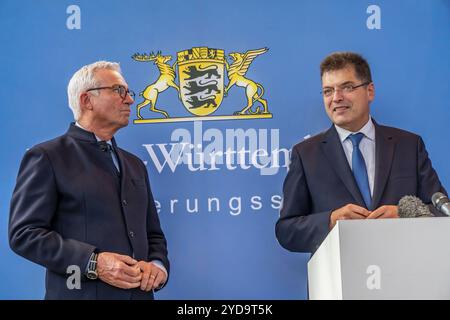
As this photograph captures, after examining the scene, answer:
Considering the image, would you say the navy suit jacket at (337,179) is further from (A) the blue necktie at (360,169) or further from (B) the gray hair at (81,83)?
(B) the gray hair at (81,83)

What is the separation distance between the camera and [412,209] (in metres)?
2.95

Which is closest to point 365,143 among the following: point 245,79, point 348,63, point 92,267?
point 348,63

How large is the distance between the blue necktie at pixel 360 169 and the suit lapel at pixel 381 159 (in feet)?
0.16

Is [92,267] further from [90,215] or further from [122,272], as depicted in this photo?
[90,215]

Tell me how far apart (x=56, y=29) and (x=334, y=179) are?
1.77 m

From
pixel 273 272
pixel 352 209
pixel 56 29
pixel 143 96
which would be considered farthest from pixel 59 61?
pixel 352 209

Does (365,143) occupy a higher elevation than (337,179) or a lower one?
higher

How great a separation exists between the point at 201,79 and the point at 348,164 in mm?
961

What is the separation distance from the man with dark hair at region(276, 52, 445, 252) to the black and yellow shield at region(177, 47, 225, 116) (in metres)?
0.56

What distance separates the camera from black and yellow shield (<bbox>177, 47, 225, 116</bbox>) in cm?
429

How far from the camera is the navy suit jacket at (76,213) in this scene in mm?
3389

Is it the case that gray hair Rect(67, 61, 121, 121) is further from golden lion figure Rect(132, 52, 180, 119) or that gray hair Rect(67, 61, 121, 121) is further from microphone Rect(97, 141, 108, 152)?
golden lion figure Rect(132, 52, 180, 119)

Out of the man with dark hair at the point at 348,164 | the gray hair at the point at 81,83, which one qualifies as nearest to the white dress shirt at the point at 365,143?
the man with dark hair at the point at 348,164
